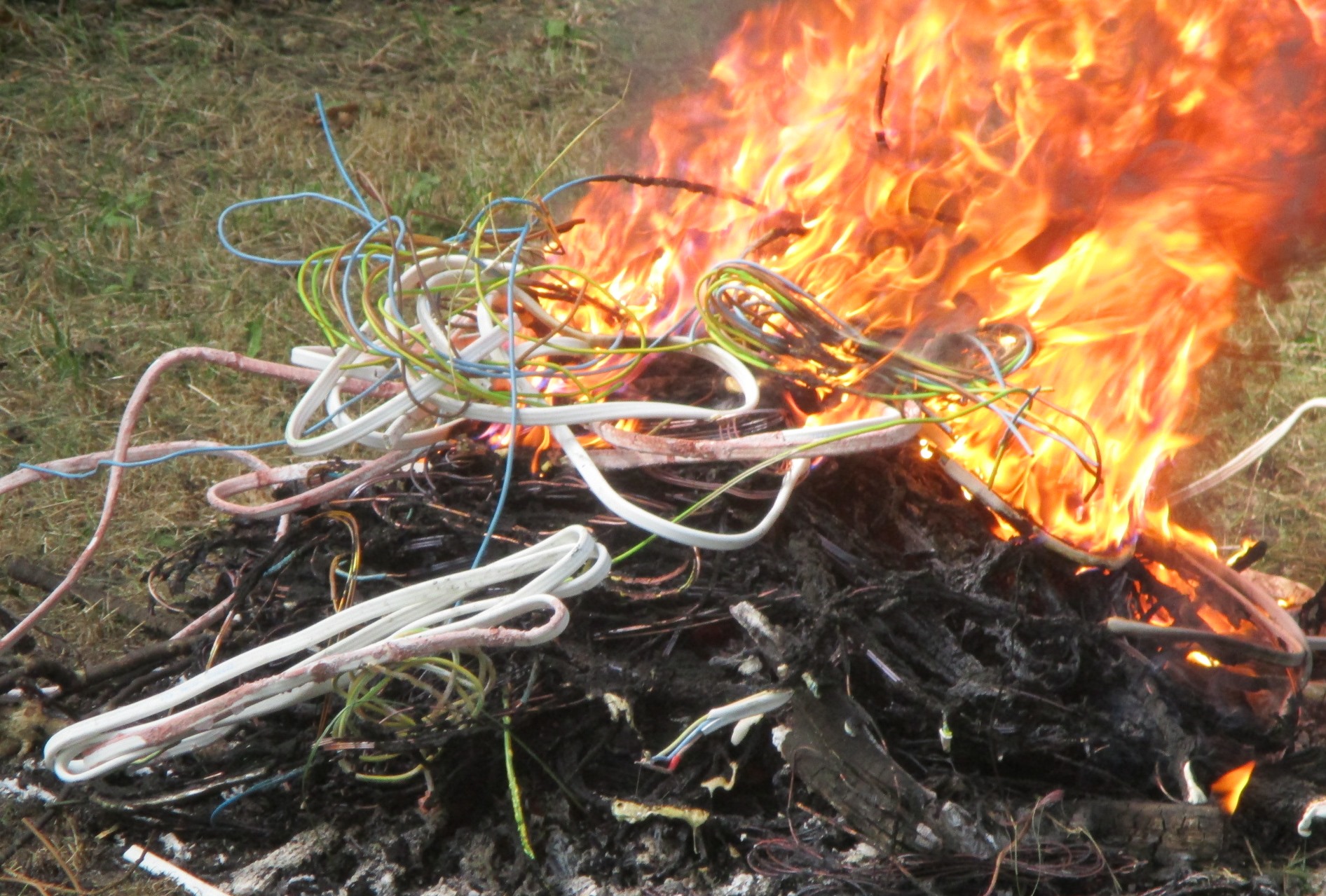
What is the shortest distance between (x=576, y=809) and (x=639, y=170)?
5.91 feet

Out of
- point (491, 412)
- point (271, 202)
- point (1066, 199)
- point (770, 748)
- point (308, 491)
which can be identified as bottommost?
point (770, 748)

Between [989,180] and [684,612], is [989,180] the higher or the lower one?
the higher one

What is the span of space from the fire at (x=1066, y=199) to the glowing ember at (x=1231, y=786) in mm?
514

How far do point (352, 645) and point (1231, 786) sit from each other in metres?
1.70

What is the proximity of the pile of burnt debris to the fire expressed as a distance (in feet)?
1.05

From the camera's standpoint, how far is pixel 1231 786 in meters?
2.33

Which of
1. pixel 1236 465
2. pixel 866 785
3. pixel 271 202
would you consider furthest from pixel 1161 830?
pixel 271 202

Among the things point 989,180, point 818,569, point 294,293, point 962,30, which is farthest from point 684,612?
point 294,293

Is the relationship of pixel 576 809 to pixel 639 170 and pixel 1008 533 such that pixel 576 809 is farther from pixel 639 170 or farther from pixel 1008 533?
pixel 639 170

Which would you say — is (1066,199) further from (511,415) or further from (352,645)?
(352,645)

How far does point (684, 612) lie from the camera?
96.2 inches

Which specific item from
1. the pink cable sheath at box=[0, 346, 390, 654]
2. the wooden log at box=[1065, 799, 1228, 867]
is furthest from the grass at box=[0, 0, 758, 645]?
the wooden log at box=[1065, 799, 1228, 867]

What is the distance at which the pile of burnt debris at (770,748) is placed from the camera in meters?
2.21

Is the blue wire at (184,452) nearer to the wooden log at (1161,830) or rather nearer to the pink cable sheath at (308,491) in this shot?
the pink cable sheath at (308,491)
